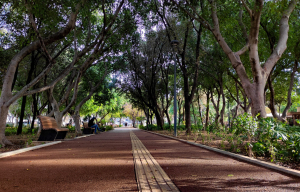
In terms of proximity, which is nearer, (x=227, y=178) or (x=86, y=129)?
(x=227, y=178)

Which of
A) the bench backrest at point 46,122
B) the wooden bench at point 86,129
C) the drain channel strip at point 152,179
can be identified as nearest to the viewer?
the drain channel strip at point 152,179

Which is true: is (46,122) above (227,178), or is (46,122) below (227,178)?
above

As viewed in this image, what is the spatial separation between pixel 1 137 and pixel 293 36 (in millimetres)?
16824

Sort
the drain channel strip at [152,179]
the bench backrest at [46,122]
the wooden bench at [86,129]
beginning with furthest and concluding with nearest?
the wooden bench at [86,129], the bench backrest at [46,122], the drain channel strip at [152,179]

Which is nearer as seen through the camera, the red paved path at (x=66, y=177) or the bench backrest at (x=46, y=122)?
the red paved path at (x=66, y=177)

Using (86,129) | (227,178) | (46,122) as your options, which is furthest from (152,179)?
(86,129)

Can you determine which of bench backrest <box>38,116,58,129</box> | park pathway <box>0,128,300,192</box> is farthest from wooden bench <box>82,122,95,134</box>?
park pathway <box>0,128,300,192</box>

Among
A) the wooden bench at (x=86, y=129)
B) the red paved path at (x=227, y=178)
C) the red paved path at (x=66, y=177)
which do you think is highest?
the wooden bench at (x=86, y=129)

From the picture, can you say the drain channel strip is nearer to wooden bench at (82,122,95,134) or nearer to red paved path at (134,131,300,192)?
red paved path at (134,131,300,192)

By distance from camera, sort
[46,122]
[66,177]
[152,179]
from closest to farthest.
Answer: [152,179]
[66,177]
[46,122]

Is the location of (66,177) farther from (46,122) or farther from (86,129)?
(86,129)

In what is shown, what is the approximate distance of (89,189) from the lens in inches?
132

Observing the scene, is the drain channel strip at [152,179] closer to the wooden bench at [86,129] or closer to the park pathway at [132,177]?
the park pathway at [132,177]

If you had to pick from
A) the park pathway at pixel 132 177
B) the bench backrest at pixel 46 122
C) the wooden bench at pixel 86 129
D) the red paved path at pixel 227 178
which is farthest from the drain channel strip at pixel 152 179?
the wooden bench at pixel 86 129
